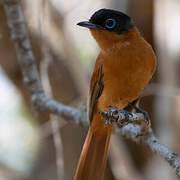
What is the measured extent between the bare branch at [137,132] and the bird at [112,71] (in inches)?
11.8

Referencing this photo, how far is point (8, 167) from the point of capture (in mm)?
5707

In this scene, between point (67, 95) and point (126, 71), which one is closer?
point (126, 71)

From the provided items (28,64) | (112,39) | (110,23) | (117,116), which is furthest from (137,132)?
(28,64)

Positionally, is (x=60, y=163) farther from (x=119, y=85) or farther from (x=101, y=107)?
(x=119, y=85)

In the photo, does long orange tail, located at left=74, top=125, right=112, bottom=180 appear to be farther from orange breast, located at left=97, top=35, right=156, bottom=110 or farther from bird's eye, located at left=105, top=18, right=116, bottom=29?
bird's eye, located at left=105, top=18, right=116, bottom=29

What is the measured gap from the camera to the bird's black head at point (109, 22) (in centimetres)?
383

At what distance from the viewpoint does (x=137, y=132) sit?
12.3 feet

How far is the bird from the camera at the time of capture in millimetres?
3701

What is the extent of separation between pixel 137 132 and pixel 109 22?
1158 mm

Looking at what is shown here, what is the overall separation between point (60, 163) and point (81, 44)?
286 centimetres

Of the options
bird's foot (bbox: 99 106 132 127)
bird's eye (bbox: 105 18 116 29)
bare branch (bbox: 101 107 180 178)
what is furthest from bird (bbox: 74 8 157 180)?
bird's foot (bbox: 99 106 132 127)

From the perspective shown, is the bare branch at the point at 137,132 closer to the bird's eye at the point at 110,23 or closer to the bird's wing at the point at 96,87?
the bird's wing at the point at 96,87

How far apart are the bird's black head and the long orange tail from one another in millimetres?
1103

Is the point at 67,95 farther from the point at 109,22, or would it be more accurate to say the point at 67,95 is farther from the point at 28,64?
the point at 109,22
